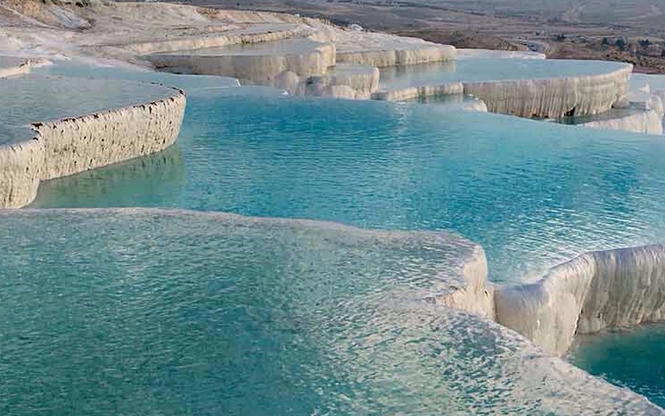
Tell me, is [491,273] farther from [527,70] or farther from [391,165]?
[527,70]

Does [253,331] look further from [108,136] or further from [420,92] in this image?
[420,92]

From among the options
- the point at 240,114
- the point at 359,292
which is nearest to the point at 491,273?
the point at 359,292

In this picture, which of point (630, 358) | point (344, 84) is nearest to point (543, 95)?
point (344, 84)

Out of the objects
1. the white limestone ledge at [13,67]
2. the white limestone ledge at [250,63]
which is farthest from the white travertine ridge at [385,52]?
the white limestone ledge at [13,67]

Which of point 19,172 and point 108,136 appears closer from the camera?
point 19,172

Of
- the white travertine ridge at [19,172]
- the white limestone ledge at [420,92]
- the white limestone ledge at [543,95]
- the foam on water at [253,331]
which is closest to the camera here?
the foam on water at [253,331]

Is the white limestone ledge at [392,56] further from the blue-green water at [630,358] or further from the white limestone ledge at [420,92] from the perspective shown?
the blue-green water at [630,358]
